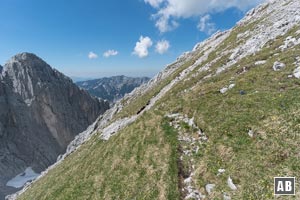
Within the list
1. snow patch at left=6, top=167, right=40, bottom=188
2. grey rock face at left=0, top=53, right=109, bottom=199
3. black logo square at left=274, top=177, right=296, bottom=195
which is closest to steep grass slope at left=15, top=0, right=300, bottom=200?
black logo square at left=274, top=177, right=296, bottom=195

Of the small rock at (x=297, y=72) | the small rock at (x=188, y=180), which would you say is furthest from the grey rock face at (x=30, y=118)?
the small rock at (x=297, y=72)

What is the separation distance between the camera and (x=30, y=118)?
557 feet

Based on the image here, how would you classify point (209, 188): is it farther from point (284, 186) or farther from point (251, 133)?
point (251, 133)

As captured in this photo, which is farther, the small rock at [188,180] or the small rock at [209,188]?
the small rock at [188,180]

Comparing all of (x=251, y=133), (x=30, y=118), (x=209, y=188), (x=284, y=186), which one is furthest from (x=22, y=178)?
(x=284, y=186)

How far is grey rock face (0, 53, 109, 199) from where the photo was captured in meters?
145

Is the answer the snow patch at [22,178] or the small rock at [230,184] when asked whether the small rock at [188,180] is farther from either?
the snow patch at [22,178]

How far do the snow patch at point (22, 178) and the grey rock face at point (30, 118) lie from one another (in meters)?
2.23

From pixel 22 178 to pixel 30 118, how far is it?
154 feet

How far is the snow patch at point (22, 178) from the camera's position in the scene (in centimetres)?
12598

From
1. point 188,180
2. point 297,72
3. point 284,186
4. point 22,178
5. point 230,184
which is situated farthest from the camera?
point 22,178

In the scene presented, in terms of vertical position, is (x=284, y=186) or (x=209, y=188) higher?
(x=284, y=186)

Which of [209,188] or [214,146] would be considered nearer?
[209,188]

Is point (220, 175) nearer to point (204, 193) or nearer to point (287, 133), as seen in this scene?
point (204, 193)
